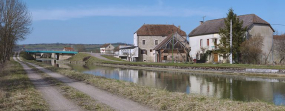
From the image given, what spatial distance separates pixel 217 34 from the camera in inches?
1721

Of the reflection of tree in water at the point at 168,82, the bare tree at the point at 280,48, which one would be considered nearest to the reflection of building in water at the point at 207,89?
the reflection of tree in water at the point at 168,82

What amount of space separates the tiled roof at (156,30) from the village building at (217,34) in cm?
1538

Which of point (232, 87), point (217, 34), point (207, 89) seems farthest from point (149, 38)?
point (207, 89)

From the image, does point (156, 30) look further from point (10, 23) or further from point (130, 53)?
point (10, 23)

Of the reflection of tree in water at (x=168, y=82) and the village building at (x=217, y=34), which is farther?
the village building at (x=217, y=34)

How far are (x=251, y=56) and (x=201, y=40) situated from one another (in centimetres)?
1236

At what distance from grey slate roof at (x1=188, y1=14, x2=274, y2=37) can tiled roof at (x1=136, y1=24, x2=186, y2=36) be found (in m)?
15.4

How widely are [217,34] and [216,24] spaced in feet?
10.2

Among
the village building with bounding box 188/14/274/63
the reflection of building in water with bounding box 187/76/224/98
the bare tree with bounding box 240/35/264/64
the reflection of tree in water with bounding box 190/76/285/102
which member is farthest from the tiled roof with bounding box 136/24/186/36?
the reflection of tree in water with bounding box 190/76/285/102

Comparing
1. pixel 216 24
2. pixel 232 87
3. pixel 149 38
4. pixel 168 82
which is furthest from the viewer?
pixel 149 38

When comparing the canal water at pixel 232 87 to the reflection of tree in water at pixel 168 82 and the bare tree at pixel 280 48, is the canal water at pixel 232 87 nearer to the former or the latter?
the reflection of tree in water at pixel 168 82

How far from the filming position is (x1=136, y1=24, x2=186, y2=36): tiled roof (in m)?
66.1

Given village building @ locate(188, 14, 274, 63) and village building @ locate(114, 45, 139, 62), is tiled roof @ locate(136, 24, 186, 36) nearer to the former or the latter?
village building @ locate(114, 45, 139, 62)

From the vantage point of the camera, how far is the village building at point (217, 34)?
40.1 meters
